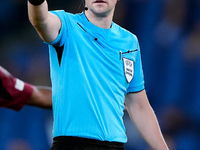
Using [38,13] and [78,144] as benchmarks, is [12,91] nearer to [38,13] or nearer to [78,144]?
[38,13]

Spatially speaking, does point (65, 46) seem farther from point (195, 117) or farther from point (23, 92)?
point (195, 117)

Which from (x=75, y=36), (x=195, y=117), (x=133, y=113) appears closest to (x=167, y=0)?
(x=195, y=117)

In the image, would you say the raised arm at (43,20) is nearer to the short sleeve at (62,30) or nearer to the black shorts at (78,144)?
the short sleeve at (62,30)

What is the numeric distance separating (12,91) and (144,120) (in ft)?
4.01

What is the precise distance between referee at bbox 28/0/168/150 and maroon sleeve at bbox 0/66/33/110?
0.36 metres

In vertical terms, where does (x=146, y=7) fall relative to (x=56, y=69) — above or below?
below

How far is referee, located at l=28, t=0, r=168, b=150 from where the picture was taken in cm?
232

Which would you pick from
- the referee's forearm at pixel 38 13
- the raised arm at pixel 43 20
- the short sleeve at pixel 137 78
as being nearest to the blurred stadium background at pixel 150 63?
the short sleeve at pixel 137 78

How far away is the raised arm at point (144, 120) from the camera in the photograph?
287cm

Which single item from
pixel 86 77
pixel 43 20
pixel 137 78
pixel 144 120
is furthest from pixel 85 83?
pixel 144 120

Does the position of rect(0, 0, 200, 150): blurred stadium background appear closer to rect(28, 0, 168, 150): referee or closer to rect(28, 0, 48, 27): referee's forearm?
rect(28, 0, 168, 150): referee

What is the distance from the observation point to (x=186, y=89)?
17.9 ft

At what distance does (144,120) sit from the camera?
2.91 metres

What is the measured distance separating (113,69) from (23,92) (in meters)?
0.71
